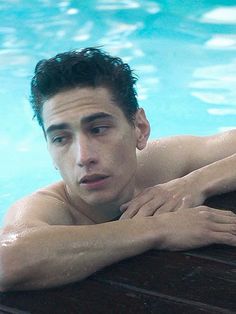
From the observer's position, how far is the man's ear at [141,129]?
2.85 metres

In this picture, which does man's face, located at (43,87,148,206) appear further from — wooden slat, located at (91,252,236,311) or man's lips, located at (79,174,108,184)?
wooden slat, located at (91,252,236,311)

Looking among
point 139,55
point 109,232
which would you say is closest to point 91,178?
point 109,232

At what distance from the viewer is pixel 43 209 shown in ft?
8.28

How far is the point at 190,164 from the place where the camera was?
3.27 metres

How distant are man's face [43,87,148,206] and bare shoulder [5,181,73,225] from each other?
17 cm

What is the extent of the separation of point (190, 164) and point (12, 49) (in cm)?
654

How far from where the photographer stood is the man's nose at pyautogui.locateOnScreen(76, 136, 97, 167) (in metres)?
2.31

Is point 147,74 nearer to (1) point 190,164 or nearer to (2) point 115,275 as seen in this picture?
(1) point 190,164

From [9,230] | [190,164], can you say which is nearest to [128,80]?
[190,164]

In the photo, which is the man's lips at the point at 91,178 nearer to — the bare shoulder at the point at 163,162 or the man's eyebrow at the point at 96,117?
the man's eyebrow at the point at 96,117

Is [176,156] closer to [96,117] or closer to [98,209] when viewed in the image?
[98,209]

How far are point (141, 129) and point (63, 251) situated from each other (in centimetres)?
113

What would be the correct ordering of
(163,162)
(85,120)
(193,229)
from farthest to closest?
(163,162)
(85,120)
(193,229)

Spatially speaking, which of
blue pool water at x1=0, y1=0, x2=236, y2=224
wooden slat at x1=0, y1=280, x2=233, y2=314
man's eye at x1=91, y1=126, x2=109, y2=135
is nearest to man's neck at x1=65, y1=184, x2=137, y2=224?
man's eye at x1=91, y1=126, x2=109, y2=135
